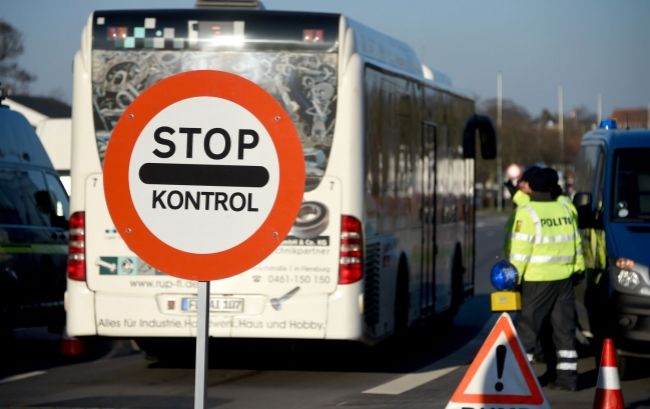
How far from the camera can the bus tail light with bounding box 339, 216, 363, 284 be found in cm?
1183

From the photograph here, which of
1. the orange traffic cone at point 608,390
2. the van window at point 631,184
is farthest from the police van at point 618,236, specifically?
the orange traffic cone at point 608,390

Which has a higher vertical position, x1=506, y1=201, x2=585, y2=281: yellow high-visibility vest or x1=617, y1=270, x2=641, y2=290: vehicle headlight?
x1=506, y1=201, x2=585, y2=281: yellow high-visibility vest

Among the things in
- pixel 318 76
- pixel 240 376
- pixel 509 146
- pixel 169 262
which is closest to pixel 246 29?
pixel 318 76

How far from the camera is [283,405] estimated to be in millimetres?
10727

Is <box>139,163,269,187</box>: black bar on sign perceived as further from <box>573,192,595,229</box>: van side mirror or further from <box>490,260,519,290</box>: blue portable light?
<box>573,192,595,229</box>: van side mirror

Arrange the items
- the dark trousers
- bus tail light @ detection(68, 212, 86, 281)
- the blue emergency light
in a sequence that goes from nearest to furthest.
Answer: the dark trousers, bus tail light @ detection(68, 212, 86, 281), the blue emergency light

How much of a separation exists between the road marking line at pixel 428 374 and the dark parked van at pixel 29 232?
145 inches

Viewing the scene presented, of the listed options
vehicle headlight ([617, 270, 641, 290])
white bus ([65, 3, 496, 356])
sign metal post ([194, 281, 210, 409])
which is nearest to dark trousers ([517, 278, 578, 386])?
vehicle headlight ([617, 270, 641, 290])

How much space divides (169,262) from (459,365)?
8.93 metres

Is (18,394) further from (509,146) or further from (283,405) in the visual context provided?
(509,146)

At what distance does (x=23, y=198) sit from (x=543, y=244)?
546cm

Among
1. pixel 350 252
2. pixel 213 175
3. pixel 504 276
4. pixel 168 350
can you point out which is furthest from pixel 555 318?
pixel 213 175

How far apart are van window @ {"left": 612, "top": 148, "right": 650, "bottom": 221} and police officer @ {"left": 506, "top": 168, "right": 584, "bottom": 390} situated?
4.65 feet

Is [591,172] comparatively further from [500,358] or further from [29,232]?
[500,358]
